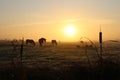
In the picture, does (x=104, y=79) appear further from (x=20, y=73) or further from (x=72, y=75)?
(x=20, y=73)

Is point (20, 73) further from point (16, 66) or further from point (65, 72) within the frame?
point (65, 72)

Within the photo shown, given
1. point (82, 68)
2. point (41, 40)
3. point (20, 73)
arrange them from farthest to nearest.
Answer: point (41, 40)
point (82, 68)
point (20, 73)

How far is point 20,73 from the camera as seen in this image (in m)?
8.69

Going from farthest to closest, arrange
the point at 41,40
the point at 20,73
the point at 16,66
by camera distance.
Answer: the point at 41,40 < the point at 16,66 < the point at 20,73

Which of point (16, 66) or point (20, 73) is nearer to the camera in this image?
point (20, 73)

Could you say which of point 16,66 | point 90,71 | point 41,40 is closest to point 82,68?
point 90,71

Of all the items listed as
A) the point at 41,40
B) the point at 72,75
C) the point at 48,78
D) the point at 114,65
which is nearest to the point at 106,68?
the point at 114,65

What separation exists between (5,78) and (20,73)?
1.69 meters

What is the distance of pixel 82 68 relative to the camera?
9.95m

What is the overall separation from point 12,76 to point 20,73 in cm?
101

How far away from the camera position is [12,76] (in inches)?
378

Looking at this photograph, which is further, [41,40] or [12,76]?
[41,40]

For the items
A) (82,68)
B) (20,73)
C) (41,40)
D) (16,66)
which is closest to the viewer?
(20,73)

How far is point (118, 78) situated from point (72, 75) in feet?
4.97
